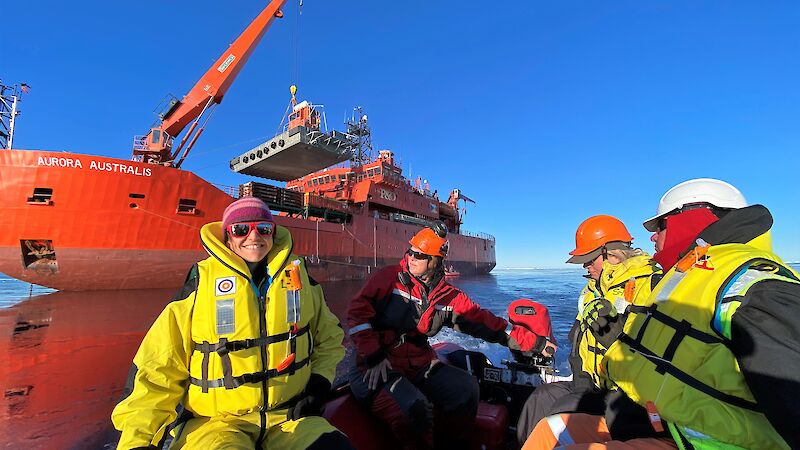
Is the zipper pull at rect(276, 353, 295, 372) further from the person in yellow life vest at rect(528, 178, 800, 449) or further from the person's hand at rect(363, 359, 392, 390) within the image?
the person in yellow life vest at rect(528, 178, 800, 449)

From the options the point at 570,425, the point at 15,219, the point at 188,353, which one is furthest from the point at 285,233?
the point at 15,219

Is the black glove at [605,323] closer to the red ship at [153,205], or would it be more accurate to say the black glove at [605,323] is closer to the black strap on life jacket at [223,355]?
the black strap on life jacket at [223,355]

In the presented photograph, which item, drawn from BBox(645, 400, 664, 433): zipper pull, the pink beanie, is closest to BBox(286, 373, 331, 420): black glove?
the pink beanie

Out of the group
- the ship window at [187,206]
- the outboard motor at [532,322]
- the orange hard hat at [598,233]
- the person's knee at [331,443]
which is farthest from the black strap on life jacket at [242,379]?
the ship window at [187,206]

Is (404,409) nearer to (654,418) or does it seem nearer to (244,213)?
(654,418)

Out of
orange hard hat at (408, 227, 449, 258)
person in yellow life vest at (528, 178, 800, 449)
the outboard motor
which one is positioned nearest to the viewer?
person in yellow life vest at (528, 178, 800, 449)

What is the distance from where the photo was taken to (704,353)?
3.86 ft

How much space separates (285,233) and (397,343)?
4.37ft

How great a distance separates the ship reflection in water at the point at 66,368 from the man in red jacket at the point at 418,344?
2.78 m

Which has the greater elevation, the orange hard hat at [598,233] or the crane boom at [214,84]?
the crane boom at [214,84]

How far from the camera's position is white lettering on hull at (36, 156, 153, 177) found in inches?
434

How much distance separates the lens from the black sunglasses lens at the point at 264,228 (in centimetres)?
202

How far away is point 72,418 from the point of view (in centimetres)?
363

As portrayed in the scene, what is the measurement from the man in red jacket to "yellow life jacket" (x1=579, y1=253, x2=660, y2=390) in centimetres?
43
